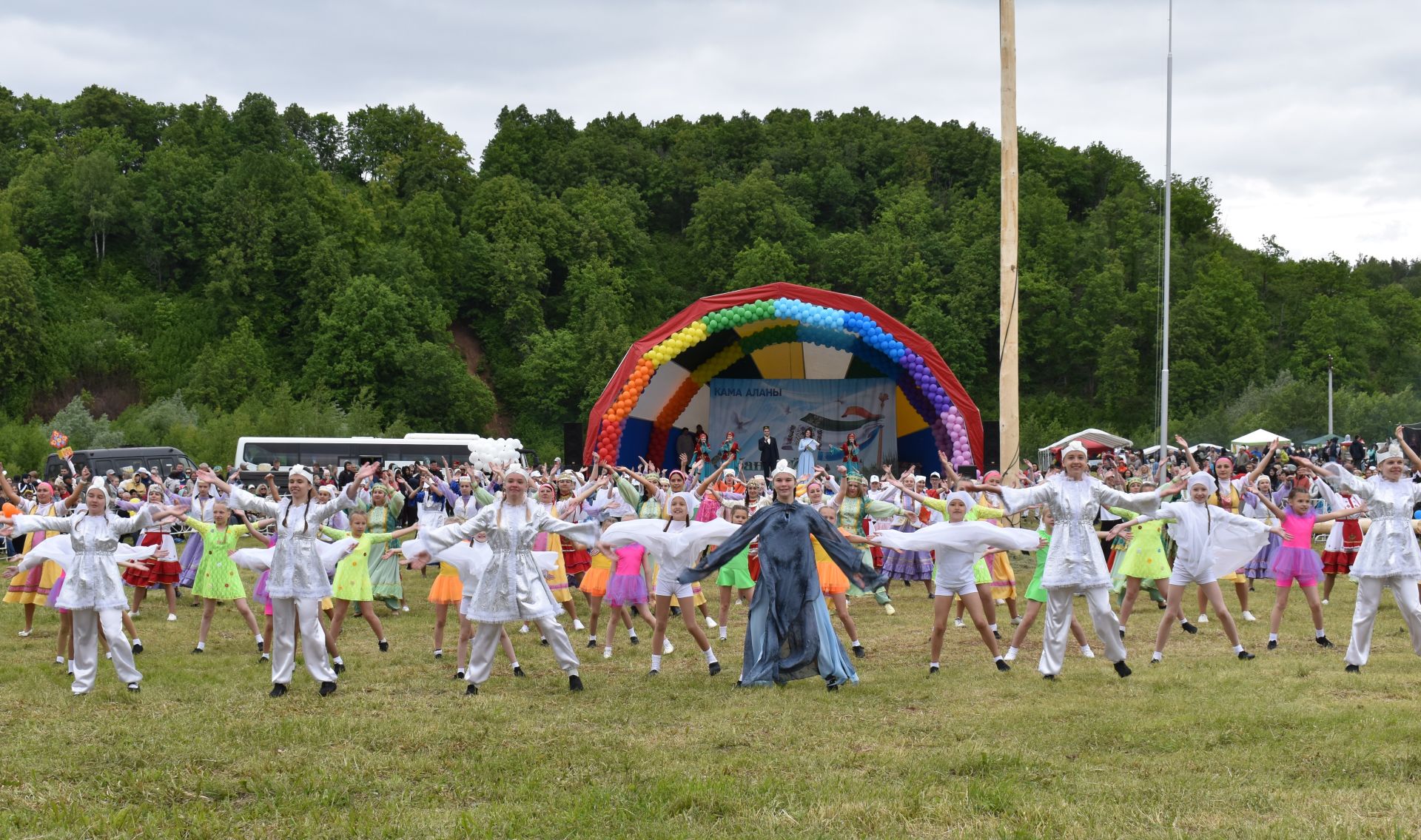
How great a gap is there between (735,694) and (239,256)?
62.3 metres

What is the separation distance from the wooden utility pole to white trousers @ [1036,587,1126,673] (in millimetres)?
12903

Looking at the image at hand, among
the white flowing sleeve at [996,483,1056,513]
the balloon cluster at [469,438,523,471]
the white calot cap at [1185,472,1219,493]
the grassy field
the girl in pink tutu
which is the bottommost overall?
the grassy field

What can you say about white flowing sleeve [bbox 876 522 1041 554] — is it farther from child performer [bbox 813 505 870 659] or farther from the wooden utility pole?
the wooden utility pole

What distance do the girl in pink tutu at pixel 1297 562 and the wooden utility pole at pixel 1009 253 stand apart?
1017 centimetres

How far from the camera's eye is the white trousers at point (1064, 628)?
10.7 m

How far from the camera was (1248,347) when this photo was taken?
2549 inches

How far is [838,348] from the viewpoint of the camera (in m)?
30.7

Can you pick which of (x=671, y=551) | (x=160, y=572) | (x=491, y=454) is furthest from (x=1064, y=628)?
(x=160, y=572)

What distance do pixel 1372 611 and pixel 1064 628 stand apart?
8.17ft

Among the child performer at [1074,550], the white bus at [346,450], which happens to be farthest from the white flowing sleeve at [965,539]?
A: the white bus at [346,450]

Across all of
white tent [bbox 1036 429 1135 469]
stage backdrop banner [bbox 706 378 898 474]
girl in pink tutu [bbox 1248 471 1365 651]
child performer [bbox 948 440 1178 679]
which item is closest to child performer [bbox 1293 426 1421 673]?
girl in pink tutu [bbox 1248 471 1365 651]

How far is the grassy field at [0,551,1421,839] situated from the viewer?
689 cm

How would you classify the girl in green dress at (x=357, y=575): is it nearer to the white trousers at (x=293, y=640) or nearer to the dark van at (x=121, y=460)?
the white trousers at (x=293, y=640)

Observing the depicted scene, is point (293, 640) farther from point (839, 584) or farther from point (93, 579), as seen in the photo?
point (839, 584)
